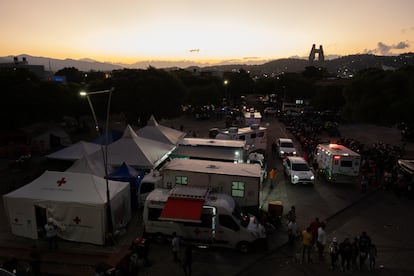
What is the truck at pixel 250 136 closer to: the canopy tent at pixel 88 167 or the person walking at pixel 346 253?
the canopy tent at pixel 88 167

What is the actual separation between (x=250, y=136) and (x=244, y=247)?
1675 cm

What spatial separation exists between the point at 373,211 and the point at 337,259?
668 cm

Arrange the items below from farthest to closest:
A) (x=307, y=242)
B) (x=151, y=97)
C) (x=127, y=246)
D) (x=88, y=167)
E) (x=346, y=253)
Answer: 1. (x=151, y=97)
2. (x=88, y=167)
3. (x=127, y=246)
4. (x=307, y=242)
5. (x=346, y=253)

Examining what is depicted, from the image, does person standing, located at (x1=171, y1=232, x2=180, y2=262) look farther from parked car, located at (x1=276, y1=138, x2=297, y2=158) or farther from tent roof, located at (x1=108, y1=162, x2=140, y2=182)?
parked car, located at (x1=276, y1=138, x2=297, y2=158)

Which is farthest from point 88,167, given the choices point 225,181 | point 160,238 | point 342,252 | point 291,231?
point 342,252

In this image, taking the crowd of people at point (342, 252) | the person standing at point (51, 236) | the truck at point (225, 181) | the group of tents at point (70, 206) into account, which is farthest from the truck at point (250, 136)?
the person standing at point (51, 236)

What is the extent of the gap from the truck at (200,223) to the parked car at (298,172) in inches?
341

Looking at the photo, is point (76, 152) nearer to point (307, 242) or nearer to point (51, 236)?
point (51, 236)

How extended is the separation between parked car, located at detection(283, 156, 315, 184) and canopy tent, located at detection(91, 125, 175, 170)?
8.74 metres

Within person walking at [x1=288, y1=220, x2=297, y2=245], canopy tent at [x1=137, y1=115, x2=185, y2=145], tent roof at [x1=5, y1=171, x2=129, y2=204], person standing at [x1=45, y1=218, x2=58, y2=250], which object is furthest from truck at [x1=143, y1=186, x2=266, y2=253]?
canopy tent at [x1=137, y1=115, x2=185, y2=145]

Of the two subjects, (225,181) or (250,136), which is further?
(250,136)

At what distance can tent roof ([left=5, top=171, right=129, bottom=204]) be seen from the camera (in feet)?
45.9

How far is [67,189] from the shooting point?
14461 millimetres

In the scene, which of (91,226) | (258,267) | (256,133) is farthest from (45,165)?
(258,267)
